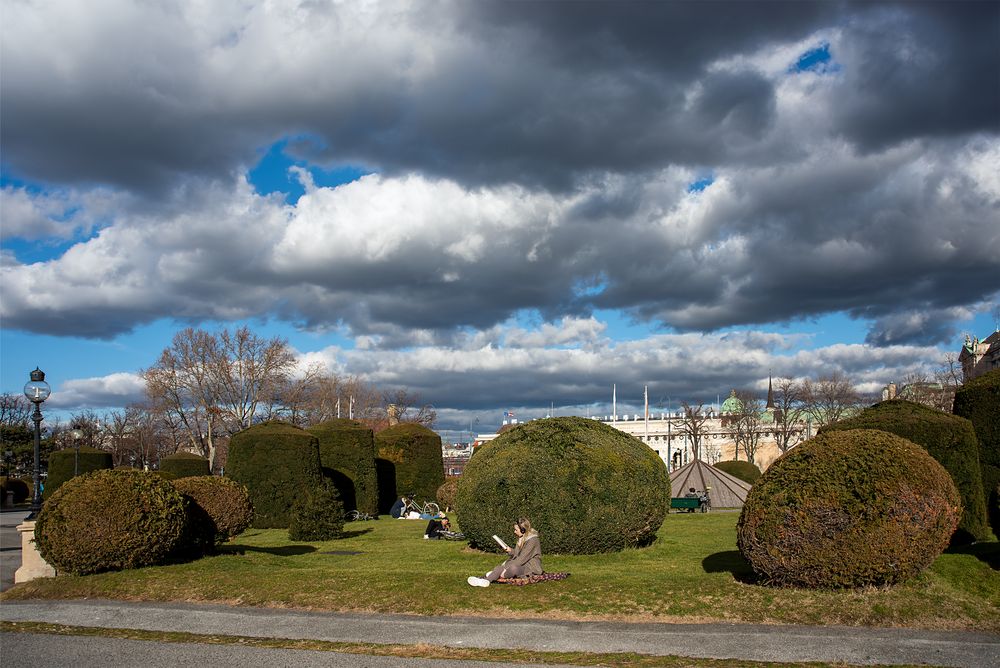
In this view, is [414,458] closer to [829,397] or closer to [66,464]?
[66,464]

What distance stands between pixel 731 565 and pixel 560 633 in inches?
240

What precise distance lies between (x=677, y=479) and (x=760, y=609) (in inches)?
1067

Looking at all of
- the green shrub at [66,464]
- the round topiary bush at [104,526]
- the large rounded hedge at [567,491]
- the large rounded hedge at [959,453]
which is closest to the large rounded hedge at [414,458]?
the green shrub at [66,464]

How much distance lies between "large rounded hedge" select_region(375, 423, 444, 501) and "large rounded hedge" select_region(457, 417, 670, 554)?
1955cm

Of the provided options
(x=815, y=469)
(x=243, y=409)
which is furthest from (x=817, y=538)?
(x=243, y=409)

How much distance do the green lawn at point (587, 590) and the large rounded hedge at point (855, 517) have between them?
318mm

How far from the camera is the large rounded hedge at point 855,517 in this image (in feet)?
33.2

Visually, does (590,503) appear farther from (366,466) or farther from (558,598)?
(366,466)

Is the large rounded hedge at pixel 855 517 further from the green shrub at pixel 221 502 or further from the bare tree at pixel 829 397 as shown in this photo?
the bare tree at pixel 829 397

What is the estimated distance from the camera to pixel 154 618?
11.6 metres

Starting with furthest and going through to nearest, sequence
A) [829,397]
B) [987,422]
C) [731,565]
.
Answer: [829,397], [987,422], [731,565]

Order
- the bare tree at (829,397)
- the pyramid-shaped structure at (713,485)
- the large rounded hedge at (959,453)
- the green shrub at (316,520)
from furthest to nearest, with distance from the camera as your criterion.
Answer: the bare tree at (829,397) < the pyramid-shaped structure at (713,485) < the green shrub at (316,520) < the large rounded hedge at (959,453)

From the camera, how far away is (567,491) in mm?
16922

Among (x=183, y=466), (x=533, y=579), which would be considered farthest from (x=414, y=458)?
(x=533, y=579)
